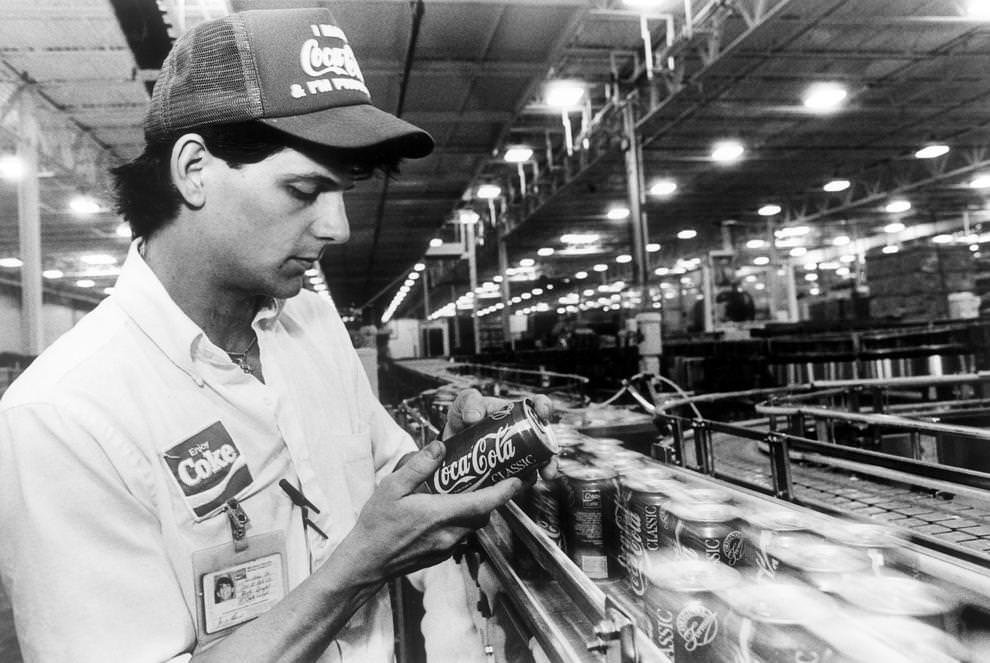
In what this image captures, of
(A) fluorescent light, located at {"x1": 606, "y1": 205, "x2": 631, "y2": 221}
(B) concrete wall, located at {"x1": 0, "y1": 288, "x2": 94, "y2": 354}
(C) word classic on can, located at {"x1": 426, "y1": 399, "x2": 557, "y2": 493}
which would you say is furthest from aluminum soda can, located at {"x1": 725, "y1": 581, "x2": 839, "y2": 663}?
(B) concrete wall, located at {"x1": 0, "y1": 288, "x2": 94, "y2": 354}

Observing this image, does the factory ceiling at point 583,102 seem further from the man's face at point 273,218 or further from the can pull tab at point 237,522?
the can pull tab at point 237,522

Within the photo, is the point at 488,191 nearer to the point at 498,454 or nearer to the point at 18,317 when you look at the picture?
the point at 498,454

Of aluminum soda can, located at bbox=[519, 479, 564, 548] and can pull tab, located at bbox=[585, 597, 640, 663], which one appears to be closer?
can pull tab, located at bbox=[585, 597, 640, 663]

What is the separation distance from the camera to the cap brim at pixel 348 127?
1007 millimetres

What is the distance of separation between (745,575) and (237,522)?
783mm

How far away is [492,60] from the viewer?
6.81 metres

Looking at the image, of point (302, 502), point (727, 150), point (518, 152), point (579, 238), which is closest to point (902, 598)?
point (302, 502)

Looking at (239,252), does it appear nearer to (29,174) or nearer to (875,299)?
(29,174)

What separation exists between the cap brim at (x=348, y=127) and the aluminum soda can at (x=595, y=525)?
70cm

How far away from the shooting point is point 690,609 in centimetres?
77

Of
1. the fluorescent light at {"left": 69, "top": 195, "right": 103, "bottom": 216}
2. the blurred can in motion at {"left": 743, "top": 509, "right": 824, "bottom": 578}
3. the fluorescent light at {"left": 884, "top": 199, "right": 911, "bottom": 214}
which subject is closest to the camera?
the blurred can in motion at {"left": 743, "top": 509, "right": 824, "bottom": 578}

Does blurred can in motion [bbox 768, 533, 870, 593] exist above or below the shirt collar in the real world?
below

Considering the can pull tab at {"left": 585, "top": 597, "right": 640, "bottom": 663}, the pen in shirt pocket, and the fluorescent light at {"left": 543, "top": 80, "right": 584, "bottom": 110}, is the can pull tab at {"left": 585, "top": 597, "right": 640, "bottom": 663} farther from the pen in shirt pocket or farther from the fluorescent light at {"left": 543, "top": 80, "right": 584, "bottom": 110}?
the fluorescent light at {"left": 543, "top": 80, "right": 584, "bottom": 110}

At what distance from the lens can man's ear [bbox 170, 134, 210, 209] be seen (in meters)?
1.05
